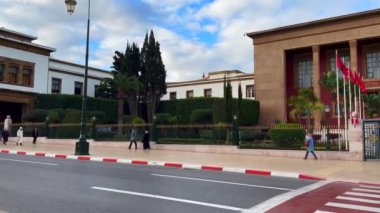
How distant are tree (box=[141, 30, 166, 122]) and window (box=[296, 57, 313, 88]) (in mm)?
14319

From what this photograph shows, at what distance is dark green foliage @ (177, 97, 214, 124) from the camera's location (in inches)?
1554

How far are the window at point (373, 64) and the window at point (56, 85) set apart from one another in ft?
111

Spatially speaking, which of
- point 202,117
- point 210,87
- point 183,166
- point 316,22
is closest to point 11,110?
point 202,117

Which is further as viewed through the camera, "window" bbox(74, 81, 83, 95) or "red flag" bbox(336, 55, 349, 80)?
"window" bbox(74, 81, 83, 95)

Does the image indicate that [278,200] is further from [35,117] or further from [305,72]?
[305,72]

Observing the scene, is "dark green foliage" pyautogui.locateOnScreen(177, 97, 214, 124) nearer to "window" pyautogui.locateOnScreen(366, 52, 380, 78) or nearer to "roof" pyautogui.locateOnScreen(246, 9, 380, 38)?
"roof" pyautogui.locateOnScreen(246, 9, 380, 38)

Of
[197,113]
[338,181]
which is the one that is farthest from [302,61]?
[338,181]

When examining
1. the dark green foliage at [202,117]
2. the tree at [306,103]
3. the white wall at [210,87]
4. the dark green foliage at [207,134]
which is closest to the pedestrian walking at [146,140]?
the dark green foliage at [207,134]

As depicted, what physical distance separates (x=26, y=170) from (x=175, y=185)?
5383 millimetres

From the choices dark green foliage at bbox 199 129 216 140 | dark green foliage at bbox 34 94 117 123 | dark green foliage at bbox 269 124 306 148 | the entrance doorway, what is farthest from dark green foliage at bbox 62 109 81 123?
dark green foliage at bbox 269 124 306 148

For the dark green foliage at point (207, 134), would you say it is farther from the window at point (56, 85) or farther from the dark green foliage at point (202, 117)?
the window at point (56, 85)

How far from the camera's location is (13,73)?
42.4 m

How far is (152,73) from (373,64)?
850 inches

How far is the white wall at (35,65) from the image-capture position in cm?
4134
